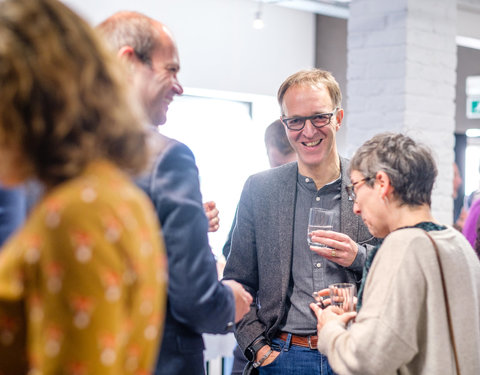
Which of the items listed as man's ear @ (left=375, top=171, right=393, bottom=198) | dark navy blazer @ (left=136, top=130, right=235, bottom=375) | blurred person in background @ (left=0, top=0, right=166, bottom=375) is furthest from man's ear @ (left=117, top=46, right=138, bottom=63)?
man's ear @ (left=375, top=171, right=393, bottom=198)

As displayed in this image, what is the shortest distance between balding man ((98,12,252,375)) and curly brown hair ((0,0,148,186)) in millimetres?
635

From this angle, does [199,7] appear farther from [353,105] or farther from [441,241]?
[441,241]

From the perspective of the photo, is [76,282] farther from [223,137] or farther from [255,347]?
[223,137]

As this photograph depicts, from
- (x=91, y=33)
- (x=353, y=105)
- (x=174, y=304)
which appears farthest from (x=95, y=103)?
(x=353, y=105)

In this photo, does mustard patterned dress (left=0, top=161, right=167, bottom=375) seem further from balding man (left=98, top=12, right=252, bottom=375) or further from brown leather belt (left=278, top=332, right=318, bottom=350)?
brown leather belt (left=278, top=332, right=318, bottom=350)

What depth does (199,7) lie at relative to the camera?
21.3 feet

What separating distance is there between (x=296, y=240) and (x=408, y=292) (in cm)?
70

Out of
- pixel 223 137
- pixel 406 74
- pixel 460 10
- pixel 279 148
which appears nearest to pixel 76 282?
pixel 279 148

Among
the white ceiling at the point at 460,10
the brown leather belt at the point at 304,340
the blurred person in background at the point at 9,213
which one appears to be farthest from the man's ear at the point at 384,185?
the white ceiling at the point at 460,10

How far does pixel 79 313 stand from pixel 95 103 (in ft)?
0.86

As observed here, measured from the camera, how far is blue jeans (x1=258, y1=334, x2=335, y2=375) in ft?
7.37

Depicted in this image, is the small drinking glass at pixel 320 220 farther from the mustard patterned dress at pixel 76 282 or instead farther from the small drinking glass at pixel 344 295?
the mustard patterned dress at pixel 76 282

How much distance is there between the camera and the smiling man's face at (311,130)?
7.85 feet

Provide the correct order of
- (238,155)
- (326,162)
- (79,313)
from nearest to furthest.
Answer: (79,313)
(326,162)
(238,155)
